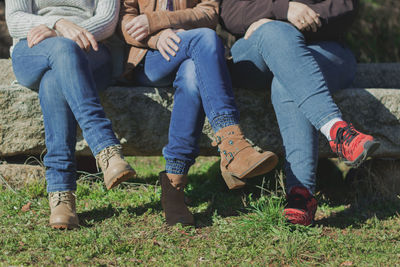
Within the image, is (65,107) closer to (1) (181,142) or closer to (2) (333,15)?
(1) (181,142)

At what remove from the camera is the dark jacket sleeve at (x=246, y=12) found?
2.73 metres

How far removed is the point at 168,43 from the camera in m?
2.57

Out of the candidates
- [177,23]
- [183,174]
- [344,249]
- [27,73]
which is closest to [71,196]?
[183,174]

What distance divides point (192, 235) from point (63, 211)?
680mm

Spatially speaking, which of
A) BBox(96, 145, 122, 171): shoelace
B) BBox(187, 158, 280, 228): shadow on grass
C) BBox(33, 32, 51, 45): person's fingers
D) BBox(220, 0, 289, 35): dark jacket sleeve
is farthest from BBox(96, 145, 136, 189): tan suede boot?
BBox(220, 0, 289, 35): dark jacket sleeve

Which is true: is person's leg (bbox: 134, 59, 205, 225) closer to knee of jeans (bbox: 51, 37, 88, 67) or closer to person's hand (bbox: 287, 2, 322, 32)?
knee of jeans (bbox: 51, 37, 88, 67)

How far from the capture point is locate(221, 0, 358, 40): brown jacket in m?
2.71

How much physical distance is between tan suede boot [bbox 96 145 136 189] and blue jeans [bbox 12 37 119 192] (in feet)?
0.11

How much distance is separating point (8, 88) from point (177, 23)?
113 centimetres

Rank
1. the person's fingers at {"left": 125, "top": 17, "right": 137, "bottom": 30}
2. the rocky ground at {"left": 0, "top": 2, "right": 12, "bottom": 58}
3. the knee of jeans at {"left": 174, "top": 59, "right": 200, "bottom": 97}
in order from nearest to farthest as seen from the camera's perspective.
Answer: the knee of jeans at {"left": 174, "top": 59, "right": 200, "bottom": 97} < the person's fingers at {"left": 125, "top": 17, "right": 137, "bottom": 30} < the rocky ground at {"left": 0, "top": 2, "right": 12, "bottom": 58}

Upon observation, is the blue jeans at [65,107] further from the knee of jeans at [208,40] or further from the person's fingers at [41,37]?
the knee of jeans at [208,40]

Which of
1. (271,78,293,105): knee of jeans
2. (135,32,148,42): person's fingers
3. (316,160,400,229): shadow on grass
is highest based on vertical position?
(135,32,148,42): person's fingers

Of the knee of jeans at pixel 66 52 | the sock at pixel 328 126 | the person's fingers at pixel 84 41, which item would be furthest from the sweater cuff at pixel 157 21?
the sock at pixel 328 126

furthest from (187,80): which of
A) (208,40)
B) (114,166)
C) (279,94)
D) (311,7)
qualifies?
(311,7)
